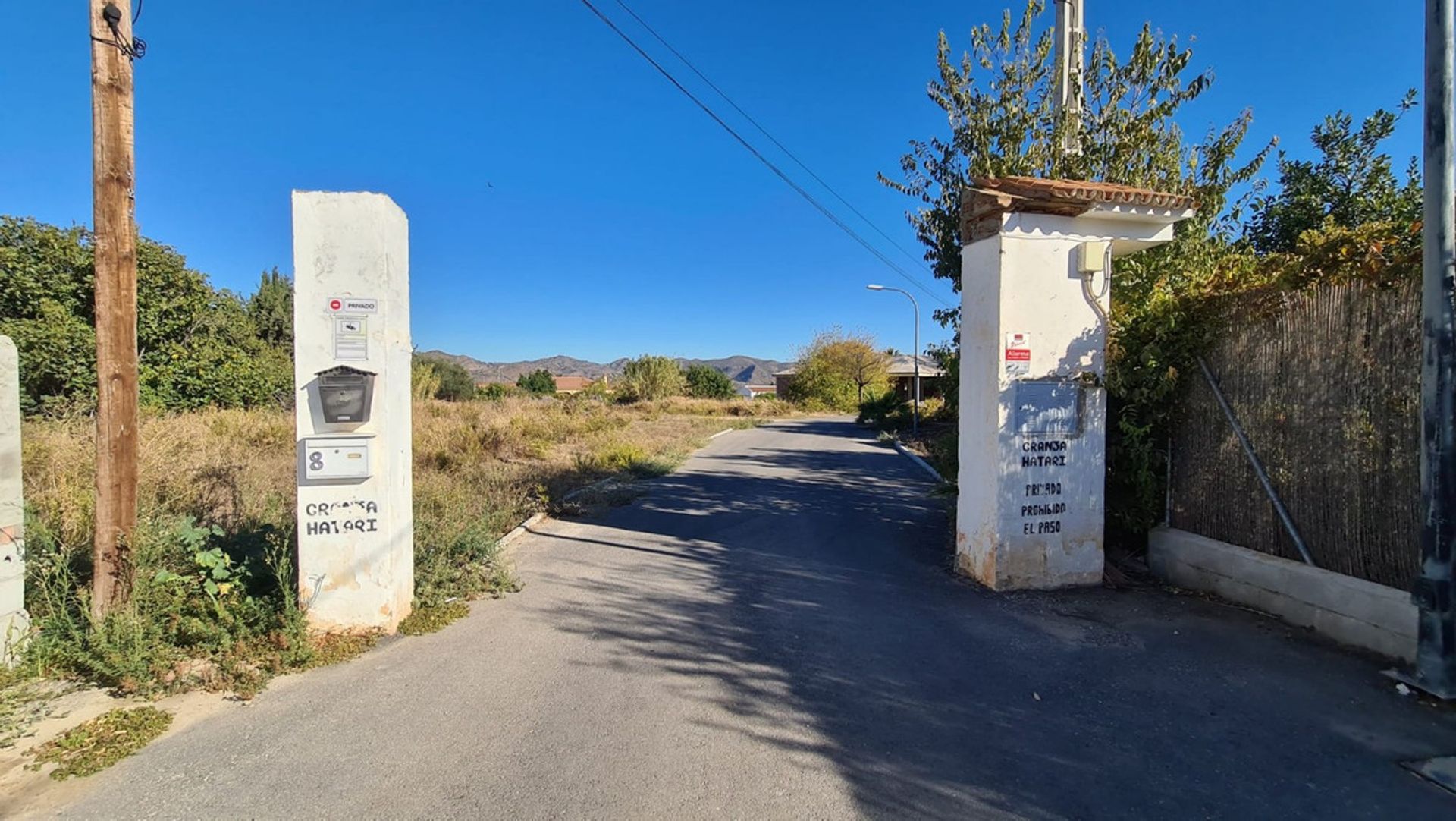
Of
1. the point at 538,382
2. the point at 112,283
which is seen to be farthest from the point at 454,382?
the point at 112,283

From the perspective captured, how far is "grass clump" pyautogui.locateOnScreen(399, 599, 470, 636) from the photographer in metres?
4.73

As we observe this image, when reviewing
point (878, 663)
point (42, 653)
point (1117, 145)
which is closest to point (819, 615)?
point (878, 663)

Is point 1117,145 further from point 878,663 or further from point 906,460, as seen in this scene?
point 906,460

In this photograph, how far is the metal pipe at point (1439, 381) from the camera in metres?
3.59

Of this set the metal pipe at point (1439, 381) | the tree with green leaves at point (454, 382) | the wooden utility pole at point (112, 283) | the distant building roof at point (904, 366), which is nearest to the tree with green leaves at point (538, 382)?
the tree with green leaves at point (454, 382)

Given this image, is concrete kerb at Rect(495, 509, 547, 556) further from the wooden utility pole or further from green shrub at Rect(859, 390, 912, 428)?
green shrub at Rect(859, 390, 912, 428)

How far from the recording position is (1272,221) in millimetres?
9922

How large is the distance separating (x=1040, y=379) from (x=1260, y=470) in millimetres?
1697

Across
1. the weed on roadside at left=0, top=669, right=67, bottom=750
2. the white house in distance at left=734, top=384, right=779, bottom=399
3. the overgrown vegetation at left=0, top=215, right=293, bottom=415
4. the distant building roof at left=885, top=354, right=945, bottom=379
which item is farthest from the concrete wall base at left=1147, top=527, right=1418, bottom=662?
the white house in distance at left=734, top=384, right=779, bottom=399

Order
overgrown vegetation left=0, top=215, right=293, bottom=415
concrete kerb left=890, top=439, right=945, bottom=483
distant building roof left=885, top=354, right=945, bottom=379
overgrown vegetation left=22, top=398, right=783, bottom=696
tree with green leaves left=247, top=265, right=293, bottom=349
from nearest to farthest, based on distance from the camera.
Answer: overgrown vegetation left=22, top=398, right=783, bottom=696 → overgrown vegetation left=0, top=215, right=293, bottom=415 → concrete kerb left=890, top=439, right=945, bottom=483 → tree with green leaves left=247, top=265, right=293, bottom=349 → distant building roof left=885, top=354, right=945, bottom=379

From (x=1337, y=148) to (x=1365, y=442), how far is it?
8.01 metres

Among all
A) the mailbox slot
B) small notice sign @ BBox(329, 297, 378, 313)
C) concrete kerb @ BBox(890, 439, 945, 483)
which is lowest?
concrete kerb @ BBox(890, 439, 945, 483)

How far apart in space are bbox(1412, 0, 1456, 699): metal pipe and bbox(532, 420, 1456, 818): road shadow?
0.42 meters

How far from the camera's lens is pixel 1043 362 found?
5660 millimetres
